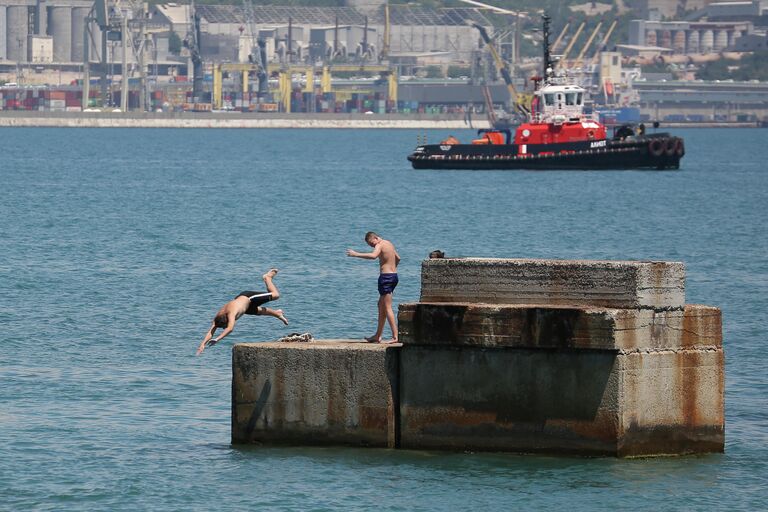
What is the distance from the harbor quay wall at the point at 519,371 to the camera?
20234 millimetres

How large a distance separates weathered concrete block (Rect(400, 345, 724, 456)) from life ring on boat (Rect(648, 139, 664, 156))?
9766 centimetres

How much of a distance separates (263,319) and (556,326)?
627 inches

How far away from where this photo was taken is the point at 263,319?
35406 mm

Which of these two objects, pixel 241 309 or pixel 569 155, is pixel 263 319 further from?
pixel 569 155

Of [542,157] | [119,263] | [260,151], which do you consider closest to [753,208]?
[542,157]

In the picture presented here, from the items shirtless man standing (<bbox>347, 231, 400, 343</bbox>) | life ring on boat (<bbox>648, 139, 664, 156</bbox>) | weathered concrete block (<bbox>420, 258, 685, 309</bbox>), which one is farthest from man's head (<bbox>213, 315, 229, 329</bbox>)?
life ring on boat (<bbox>648, 139, 664, 156</bbox>)

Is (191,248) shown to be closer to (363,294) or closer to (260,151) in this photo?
(363,294)

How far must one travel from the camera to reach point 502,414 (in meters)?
20.9

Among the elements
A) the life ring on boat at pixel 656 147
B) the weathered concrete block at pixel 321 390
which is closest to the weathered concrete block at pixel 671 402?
Result: the weathered concrete block at pixel 321 390

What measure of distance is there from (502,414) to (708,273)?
28.2 meters

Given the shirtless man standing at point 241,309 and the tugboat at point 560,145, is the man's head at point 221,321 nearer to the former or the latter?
the shirtless man standing at point 241,309

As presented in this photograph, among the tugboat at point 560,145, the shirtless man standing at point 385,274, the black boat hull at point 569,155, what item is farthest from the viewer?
the black boat hull at point 569,155

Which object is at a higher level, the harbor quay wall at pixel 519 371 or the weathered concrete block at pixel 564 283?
the weathered concrete block at pixel 564 283

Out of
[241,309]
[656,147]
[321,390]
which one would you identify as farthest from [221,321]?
[656,147]
